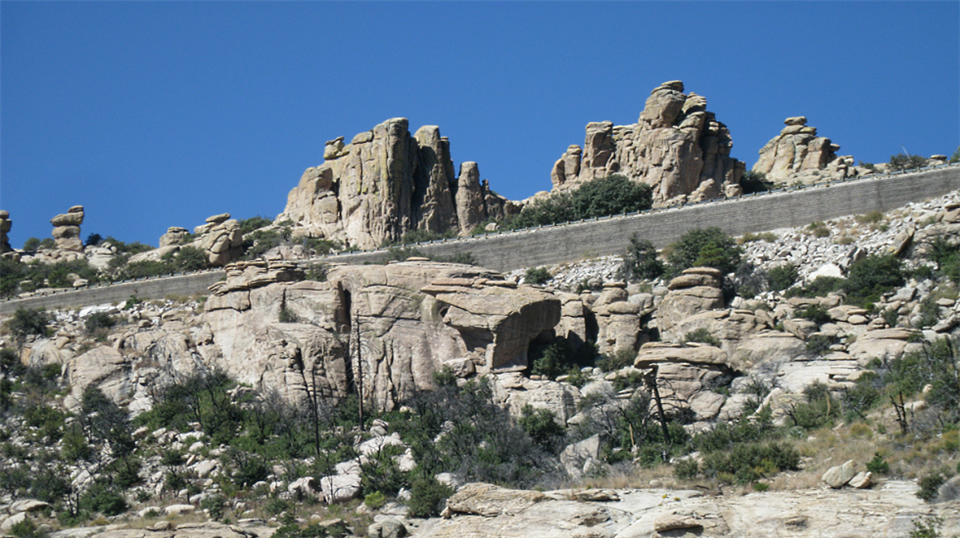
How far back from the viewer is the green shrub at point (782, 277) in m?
36.9

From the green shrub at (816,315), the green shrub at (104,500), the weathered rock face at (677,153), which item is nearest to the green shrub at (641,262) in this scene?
the green shrub at (816,315)

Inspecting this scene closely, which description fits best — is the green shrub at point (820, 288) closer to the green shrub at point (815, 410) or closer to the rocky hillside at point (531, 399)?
the rocky hillside at point (531, 399)

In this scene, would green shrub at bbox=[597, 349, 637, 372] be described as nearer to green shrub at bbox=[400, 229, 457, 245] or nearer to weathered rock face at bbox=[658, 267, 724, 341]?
weathered rock face at bbox=[658, 267, 724, 341]

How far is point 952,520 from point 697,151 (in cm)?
4256

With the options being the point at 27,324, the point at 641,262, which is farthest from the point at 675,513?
the point at 27,324

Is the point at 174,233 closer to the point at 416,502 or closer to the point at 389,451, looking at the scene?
the point at 389,451

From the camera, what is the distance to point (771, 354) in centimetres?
3120

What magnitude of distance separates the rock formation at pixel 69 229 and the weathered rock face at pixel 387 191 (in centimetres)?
1467

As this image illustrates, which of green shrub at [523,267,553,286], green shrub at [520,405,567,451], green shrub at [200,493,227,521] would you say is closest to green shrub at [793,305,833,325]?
green shrub at [520,405,567,451]

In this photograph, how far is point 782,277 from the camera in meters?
37.1

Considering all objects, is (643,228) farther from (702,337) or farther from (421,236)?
(421,236)

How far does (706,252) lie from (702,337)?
6.98m

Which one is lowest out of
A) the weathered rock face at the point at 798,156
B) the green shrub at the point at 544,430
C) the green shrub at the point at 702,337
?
the green shrub at the point at 544,430

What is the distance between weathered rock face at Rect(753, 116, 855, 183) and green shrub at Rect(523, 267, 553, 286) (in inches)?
955
